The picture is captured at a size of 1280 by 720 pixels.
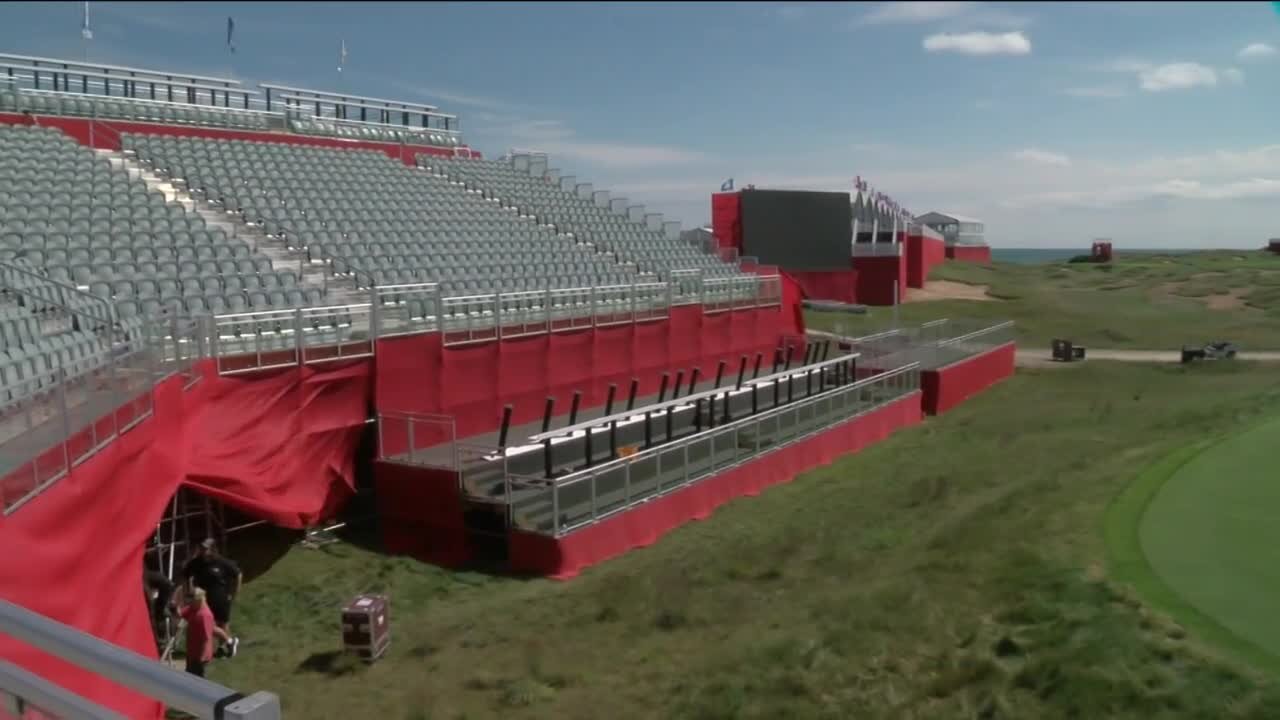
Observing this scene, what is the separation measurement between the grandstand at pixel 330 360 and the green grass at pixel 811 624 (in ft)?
3.65

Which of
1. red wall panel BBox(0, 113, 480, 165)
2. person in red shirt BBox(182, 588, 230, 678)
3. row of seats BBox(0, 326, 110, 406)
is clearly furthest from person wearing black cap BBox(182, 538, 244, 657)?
red wall panel BBox(0, 113, 480, 165)

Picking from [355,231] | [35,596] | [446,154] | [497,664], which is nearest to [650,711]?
[497,664]

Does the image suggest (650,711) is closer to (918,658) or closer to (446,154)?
(918,658)

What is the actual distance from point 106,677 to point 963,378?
2813 centimetres

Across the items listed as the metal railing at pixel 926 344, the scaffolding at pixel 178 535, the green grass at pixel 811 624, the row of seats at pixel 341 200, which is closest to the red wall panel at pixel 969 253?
the metal railing at pixel 926 344

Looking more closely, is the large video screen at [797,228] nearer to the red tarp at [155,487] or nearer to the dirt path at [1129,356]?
the dirt path at [1129,356]

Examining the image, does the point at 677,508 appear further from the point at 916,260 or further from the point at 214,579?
the point at 916,260

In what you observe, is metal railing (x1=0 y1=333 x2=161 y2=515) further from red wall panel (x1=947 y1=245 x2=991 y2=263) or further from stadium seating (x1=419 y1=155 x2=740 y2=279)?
red wall panel (x1=947 y1=245 x2=991 y2=263)

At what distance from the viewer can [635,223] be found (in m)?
31.9

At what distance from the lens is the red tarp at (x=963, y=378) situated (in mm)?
26625

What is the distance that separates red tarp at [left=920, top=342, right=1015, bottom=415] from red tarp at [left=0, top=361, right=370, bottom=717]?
664 inches

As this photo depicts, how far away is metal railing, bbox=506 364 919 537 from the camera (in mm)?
13261

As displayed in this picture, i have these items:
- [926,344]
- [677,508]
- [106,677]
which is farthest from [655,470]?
[926,344]

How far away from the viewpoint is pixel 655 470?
49.0 feet
